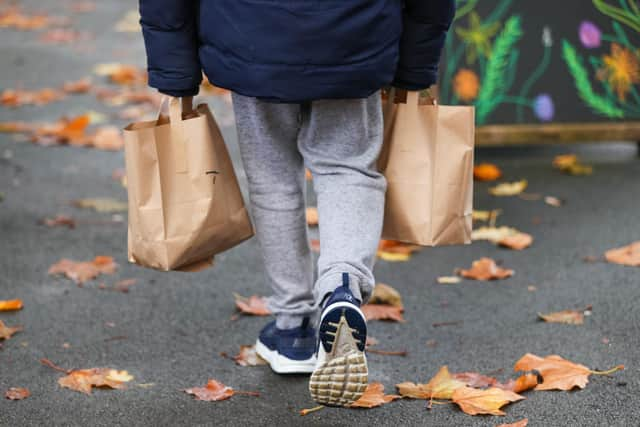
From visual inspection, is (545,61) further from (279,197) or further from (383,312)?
(279,197)

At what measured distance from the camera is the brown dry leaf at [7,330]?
127 inches

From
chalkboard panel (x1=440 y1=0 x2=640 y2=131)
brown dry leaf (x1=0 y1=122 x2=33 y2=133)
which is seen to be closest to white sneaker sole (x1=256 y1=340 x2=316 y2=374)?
chalkboard panel (x1=440 y1=0 x2=640 y2=131)

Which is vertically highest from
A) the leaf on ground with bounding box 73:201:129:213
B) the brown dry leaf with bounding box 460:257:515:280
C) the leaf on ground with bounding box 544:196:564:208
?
the brown dry leaf with bounding box 460:257:515:280

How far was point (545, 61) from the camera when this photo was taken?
508 centimetres

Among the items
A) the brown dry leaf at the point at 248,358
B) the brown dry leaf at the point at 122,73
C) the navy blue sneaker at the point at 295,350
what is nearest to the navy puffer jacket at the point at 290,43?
the navy blue sneaker at the point at 295,350

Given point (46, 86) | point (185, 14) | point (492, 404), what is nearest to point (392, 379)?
point (492, 404)

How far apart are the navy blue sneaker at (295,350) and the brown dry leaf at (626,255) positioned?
149 cm

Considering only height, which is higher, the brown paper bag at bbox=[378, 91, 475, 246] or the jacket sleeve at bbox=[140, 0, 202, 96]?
the jacket sleeve at bbox=[140, 0, 202, 96]

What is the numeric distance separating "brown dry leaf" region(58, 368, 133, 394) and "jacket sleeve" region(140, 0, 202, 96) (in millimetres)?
885

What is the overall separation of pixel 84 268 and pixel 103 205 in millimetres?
912

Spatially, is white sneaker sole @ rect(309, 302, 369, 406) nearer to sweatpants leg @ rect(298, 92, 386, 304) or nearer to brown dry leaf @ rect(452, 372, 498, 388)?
sweatpants leg @ rect(298, 92, 386, 304)

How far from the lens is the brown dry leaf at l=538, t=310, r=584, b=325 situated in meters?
3.28

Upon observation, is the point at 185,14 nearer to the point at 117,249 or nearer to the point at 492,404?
the point at 492,404

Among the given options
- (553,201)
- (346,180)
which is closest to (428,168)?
(346,180)
